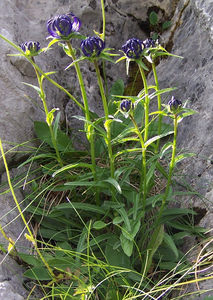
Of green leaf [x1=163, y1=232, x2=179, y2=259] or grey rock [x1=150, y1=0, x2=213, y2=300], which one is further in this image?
grey rock [x1=150, y1=0, x2=213, y2=300]

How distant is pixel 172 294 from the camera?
170 centimetres

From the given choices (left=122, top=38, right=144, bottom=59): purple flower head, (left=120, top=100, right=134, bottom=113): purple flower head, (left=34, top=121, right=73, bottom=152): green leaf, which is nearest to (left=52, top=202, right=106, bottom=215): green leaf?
(left=34, top=121, right=73, bottom=152): green leaf

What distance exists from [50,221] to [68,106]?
0.76 meters

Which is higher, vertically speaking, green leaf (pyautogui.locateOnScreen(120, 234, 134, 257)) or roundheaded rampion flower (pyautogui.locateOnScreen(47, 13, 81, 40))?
roundheaded rampion flower (pyautogui.locateOnScreen(47, 13, 81, 40))

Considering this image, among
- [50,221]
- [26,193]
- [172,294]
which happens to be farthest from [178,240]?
[26,193]

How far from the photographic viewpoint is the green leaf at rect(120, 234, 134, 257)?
63.4 inches

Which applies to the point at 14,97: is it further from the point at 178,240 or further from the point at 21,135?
the point at 178,240

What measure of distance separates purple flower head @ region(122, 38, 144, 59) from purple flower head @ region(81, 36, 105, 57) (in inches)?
3.8

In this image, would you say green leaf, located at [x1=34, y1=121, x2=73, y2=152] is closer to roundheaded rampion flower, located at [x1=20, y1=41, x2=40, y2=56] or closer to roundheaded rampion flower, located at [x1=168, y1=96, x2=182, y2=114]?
roundheaded rampion flower, located at [x1=20, y1=41, x2=40, y2=56]

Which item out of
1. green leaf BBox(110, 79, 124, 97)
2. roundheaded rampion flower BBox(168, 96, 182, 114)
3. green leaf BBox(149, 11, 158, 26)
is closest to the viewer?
roundheaded rampion flower BBox(168, 96, 182, 114)

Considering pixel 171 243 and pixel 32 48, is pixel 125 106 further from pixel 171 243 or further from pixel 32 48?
pixel 171 243

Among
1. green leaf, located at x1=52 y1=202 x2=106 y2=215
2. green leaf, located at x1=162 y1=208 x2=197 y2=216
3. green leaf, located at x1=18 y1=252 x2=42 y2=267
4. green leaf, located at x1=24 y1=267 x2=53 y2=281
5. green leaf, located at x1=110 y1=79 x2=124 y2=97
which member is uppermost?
green leaf, located at x1=110 y1=79 x2=124 y2=97

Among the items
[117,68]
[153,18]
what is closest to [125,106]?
[117,68]

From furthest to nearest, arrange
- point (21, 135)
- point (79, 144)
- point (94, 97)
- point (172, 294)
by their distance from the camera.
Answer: point (94, 97) < point (79, 144) < point (21, 135) < point (172, 294)
